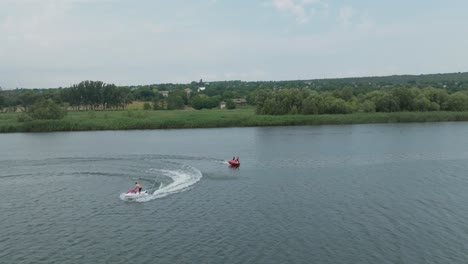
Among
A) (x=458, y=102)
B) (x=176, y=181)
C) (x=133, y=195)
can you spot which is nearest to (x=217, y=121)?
(x=458, y=102)

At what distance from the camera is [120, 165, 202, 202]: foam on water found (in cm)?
4156

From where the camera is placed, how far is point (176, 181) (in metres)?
46.9

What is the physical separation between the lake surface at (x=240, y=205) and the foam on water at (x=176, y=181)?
11cm

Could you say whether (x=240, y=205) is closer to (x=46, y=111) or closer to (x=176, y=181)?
(x=176, y=181)

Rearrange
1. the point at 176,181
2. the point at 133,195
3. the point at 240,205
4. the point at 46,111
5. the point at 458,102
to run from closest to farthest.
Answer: the point at 240,205
the point at 133,195
the point at 176,181
the point at 46,111
the point at 458,102

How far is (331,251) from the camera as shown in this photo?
1089 inches

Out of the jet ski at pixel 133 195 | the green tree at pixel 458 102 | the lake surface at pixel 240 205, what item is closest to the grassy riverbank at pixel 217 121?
the green tree at pixel 458 102

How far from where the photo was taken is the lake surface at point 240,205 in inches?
1097

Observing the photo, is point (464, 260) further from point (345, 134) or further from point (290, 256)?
point (345, 134)

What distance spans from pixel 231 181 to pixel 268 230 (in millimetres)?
15858

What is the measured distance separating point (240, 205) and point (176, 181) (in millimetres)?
10831

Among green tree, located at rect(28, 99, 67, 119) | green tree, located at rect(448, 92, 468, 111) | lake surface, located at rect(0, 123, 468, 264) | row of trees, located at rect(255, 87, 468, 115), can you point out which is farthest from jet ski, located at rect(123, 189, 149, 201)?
green tree, located at rect(448, 92, 468, 111)

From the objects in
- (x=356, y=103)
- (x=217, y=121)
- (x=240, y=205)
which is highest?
(x=356, y=103)

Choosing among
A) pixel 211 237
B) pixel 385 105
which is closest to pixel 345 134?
pixel 385 105
